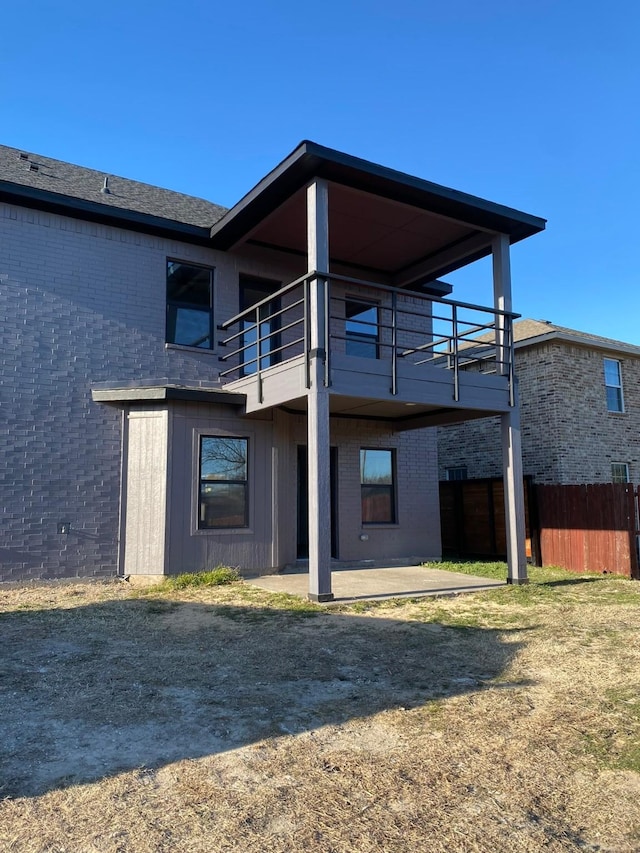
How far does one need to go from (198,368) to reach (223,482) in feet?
7.24

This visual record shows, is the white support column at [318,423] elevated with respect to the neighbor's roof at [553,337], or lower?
lower

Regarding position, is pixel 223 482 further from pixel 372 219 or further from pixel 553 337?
pixel 553 337

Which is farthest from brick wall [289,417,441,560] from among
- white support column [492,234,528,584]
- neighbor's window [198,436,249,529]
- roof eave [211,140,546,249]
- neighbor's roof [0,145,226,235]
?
neighbor's roof [0,145,226,235]

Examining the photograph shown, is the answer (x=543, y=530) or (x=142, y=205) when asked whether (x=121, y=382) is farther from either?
(x=543, y=530)

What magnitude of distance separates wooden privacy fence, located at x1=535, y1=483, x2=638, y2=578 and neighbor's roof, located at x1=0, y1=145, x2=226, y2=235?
915 centimetres

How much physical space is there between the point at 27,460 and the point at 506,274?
8719 millimetres

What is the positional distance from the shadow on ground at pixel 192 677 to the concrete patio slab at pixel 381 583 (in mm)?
1383

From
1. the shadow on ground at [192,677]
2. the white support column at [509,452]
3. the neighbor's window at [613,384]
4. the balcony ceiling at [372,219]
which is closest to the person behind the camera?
the shadow on ground at [192,677]

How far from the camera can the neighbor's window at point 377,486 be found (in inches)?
520

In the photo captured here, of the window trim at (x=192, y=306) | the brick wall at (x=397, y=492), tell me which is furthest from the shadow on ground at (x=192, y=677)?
the window trim at (x=192, y=306)

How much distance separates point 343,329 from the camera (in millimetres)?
13250

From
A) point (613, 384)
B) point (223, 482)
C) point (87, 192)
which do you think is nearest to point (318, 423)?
point (223, 482)

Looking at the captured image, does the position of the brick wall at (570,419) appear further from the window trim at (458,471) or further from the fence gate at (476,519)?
the fence gate at (476,519)

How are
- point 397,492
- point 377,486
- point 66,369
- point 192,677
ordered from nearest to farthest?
point 192,677 → point 66,369 → point 377,486 → point 397,492
